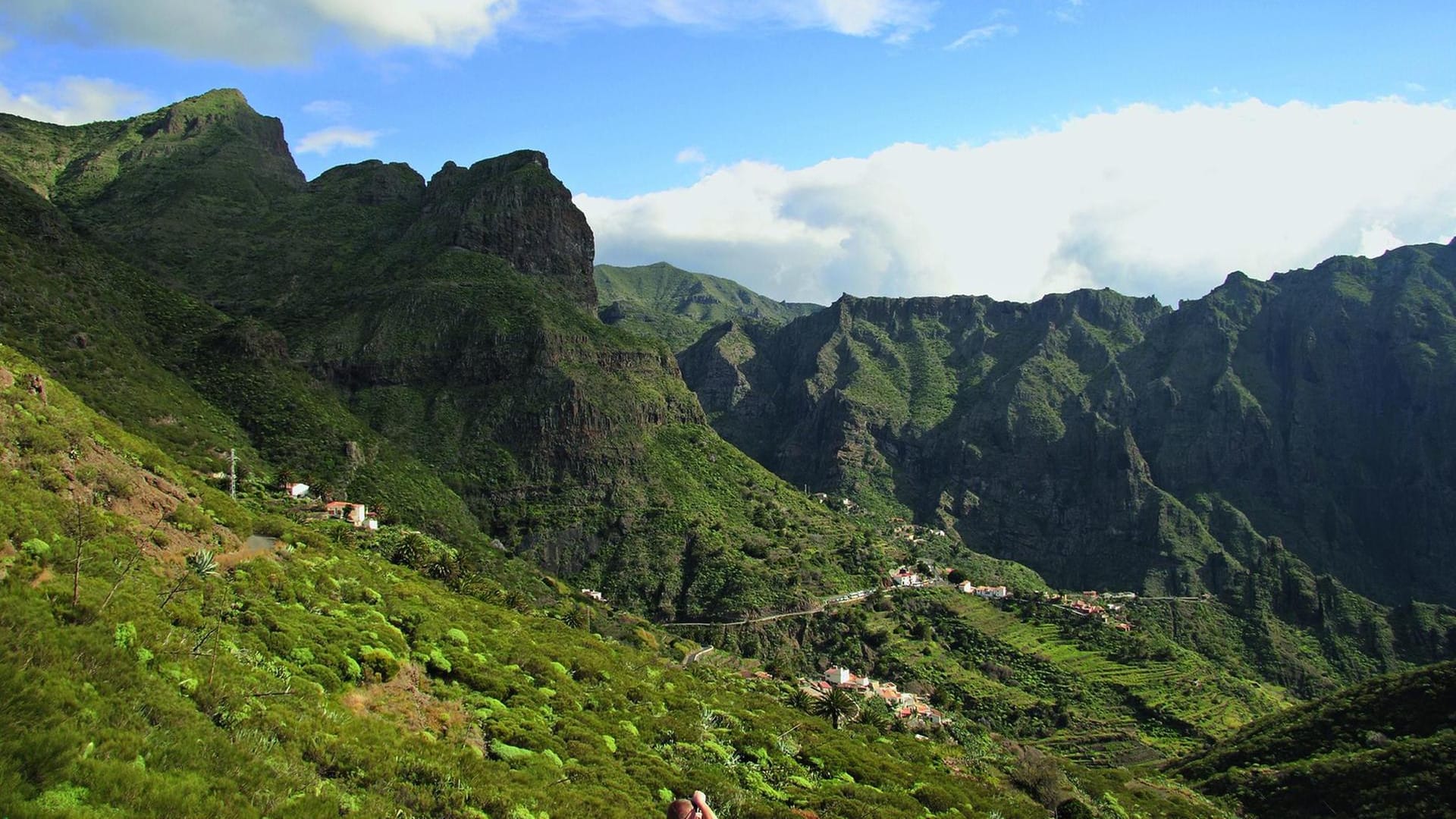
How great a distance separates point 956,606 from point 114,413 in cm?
11160

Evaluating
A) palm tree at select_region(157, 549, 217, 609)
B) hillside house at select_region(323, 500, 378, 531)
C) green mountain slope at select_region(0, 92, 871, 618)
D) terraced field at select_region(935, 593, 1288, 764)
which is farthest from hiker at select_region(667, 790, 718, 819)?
terraced field at select_region(935, 593, 1288, 764)

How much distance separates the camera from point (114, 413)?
70.2 m

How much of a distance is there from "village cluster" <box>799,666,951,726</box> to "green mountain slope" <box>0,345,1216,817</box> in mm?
35671

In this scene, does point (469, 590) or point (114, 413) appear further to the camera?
point (114, 413)

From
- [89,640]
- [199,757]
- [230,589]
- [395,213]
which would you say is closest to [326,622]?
[230,589]

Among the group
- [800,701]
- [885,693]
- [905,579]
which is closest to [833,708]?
[800,701]

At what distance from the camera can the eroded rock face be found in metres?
159

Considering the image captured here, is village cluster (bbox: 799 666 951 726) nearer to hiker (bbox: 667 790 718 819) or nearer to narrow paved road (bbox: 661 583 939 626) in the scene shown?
narrow paved road (bbox: 661 583 939 626)

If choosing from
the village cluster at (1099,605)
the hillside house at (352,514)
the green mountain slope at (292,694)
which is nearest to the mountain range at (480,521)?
the green mountain slope at (292,694)

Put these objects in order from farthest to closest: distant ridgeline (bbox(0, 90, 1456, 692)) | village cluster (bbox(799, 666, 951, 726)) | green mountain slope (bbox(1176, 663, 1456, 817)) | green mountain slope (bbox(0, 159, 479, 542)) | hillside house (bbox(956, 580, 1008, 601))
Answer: hillside house (bbox(956, 580, 1008, 601)) → distant ridgeline (bbox(0, 90, 1456, 692)) → village cluster (bbox(799, 666, 951, 726)) → green mountain slope (bbox(0, 159, 479, 542)) → green mountain slope (bbox(1176, 663, 1456, 817))

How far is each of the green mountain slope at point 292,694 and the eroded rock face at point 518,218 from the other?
412 ft

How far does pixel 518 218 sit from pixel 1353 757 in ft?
483

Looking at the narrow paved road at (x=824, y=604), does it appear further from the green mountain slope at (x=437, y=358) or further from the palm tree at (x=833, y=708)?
the palm tree at (x=833, y=708)

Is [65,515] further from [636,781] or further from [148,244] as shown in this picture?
[148,244]
